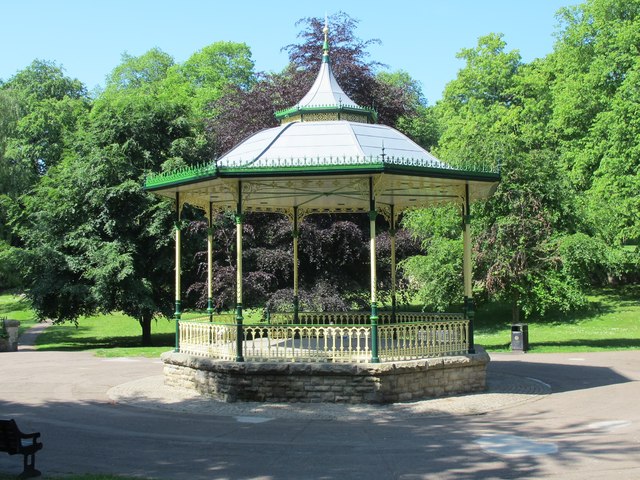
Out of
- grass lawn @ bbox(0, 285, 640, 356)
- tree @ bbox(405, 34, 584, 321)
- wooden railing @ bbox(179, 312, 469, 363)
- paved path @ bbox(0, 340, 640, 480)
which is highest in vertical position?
tree @ bbox(405, 34, 584, 321)

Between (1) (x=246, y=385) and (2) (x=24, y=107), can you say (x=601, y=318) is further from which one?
(2) (x=24, y=107)

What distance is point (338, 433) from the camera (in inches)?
430

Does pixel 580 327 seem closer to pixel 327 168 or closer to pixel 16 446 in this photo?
pixel 327 168

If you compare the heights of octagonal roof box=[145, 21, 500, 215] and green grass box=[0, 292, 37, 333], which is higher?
octagonal roof box=[145, 21, 500, 215]

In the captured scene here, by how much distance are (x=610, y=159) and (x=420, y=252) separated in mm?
10484

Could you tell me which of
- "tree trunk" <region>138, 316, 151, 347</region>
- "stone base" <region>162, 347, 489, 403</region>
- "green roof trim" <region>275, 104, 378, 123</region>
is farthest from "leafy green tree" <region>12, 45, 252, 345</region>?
"stone base" <region>162, 347, 489, 403</region>

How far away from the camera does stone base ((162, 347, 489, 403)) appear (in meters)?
13.3

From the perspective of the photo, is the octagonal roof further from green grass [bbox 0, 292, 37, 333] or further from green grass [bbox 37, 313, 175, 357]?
green grass [bbox 0, 292, 37, 333]

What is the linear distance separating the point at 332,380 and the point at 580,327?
Answer: 72.3 ft

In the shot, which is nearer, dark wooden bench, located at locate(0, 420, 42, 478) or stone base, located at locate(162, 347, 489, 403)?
dark wooden bench, located at locate(0, 420, 42, 478)

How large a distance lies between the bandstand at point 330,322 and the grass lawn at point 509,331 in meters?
9.67

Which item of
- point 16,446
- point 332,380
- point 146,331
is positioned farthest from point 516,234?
point 16,446

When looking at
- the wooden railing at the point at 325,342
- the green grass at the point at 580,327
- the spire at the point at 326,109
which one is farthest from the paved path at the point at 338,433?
the green grass at the point at 580,327

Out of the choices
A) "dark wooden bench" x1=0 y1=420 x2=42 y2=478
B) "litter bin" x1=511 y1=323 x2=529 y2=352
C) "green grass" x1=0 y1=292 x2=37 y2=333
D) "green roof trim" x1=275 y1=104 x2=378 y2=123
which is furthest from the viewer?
"green grass" x1=0 y1=292 x2=37 y2=333
